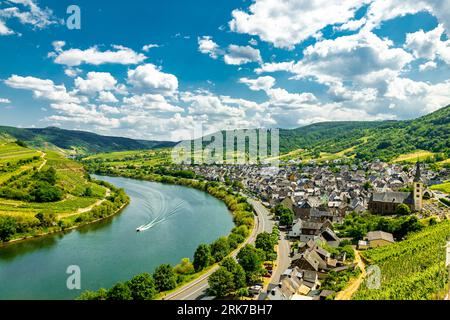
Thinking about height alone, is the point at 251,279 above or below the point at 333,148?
below

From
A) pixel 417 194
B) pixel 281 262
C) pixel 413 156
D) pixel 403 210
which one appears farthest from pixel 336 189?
pixel 413 156

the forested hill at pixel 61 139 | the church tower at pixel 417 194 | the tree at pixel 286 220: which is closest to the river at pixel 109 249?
the tree at pixel 286 220

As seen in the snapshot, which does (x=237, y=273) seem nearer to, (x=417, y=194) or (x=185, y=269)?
(x=185, y=269)

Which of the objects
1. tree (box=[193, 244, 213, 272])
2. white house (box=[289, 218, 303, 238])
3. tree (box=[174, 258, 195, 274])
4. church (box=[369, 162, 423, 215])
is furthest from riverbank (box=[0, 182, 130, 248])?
church (box=[369, 162, 423, 215])

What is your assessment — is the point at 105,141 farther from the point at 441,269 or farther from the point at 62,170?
the point at 441,269

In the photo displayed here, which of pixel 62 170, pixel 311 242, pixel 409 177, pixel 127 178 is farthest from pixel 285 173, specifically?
pixel 311 242

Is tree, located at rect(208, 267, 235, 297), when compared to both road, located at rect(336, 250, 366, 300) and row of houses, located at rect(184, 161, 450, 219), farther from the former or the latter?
row of houses, located at rect(184, 161, 450, 219)
